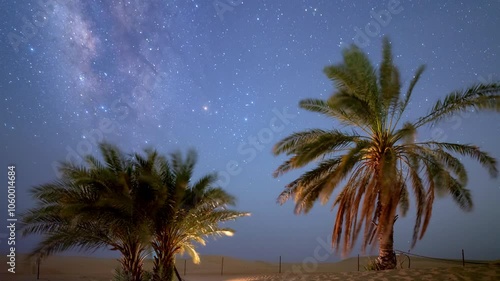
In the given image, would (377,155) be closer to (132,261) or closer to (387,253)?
(387,253)

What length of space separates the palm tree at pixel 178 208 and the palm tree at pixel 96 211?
0.67 metres

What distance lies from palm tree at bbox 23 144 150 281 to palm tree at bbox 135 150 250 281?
674 mm

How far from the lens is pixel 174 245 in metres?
15.3

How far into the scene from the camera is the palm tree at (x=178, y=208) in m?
14.6

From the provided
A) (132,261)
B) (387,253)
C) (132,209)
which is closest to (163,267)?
(132,261)

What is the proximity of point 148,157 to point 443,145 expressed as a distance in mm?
10664

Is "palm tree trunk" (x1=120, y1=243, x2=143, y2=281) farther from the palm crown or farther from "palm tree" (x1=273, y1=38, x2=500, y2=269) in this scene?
"palm tree" (x1=273, y1=38, x2=500, y2=269)

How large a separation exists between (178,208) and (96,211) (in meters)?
2.98

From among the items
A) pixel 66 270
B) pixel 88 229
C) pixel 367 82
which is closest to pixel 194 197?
pixel 88 229

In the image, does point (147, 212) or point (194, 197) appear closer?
point (147, 212)

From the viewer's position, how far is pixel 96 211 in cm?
1300

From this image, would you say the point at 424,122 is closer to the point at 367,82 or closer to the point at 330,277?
the point at 367,82

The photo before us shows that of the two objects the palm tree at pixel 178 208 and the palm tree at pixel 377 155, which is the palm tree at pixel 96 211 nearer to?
the palm tree at pixel 178 208

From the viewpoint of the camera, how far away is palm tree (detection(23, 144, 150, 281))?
42.2ft
